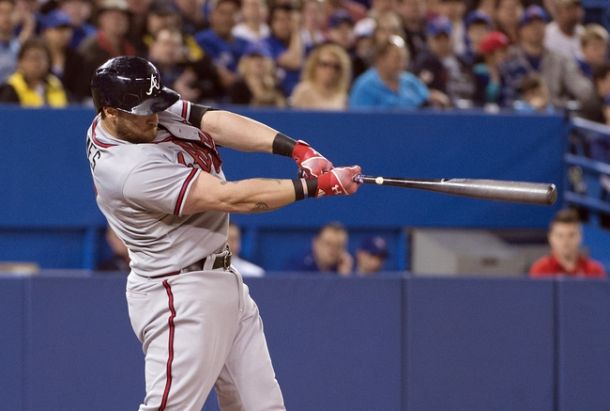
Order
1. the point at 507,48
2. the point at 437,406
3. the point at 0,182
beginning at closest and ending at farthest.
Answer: the point at 437,406 → the point at 0,182 → the point at 507,48

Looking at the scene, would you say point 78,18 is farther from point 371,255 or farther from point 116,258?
point 371,255

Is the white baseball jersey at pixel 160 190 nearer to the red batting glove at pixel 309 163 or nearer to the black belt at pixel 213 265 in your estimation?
the black belt at pixel 213 265

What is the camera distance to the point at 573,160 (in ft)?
28.9

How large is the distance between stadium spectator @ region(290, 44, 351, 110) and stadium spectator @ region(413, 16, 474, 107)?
122 cm

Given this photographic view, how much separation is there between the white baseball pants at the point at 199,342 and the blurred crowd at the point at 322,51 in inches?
157

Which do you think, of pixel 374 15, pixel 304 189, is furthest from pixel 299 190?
pixel 374 15

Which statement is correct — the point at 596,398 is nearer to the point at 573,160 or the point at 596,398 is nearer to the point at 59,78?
the point at 573,160

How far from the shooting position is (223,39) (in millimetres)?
9852

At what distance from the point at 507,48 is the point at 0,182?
4.76m

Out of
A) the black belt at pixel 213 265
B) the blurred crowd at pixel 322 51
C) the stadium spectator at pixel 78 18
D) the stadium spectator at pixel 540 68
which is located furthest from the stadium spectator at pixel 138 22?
the black belt at pixel 213 265

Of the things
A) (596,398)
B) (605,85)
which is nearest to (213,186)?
(596,398)

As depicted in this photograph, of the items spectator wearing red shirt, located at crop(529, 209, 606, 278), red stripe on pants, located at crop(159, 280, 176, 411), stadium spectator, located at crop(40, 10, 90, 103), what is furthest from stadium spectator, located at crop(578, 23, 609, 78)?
red stripe on pants, located at crop(159, 280, 176, 411)

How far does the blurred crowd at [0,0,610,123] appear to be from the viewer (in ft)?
28.9

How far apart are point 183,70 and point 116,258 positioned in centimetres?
165
